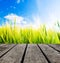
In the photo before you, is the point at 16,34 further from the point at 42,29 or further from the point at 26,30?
the point at 42,29

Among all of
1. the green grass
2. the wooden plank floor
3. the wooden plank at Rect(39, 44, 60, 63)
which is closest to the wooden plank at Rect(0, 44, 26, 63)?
the wooden plank floor

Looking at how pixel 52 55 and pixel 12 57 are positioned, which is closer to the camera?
pixel 12 57

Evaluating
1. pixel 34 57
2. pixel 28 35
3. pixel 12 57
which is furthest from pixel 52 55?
pixel 28 35

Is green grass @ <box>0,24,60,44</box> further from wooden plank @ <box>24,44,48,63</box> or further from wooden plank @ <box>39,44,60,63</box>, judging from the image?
wooden plank @ <box>24,44,48,63</box>

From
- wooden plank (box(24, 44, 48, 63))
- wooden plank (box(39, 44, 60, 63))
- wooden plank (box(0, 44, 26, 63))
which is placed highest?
wooden plank (box(0, 44, 26, 63))

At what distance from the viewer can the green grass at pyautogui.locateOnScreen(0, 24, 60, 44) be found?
464cm

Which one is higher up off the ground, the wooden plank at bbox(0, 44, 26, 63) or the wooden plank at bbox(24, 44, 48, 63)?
the wooden plank at bbox(0, 44, 26, 63)

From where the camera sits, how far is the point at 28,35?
15.6ft

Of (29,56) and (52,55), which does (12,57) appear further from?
(52,55)

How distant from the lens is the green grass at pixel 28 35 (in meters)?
4.64

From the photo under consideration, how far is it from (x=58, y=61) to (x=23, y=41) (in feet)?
10.6

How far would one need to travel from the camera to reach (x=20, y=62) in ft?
5.23

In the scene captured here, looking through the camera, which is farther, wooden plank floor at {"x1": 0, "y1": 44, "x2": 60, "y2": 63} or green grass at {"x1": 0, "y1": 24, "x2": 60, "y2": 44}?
green grass at {"x1": 0, "y1": 24, "x2": 60, "y2": 44}

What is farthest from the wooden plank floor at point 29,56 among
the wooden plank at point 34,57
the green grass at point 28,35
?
the green grass at point 28,35
